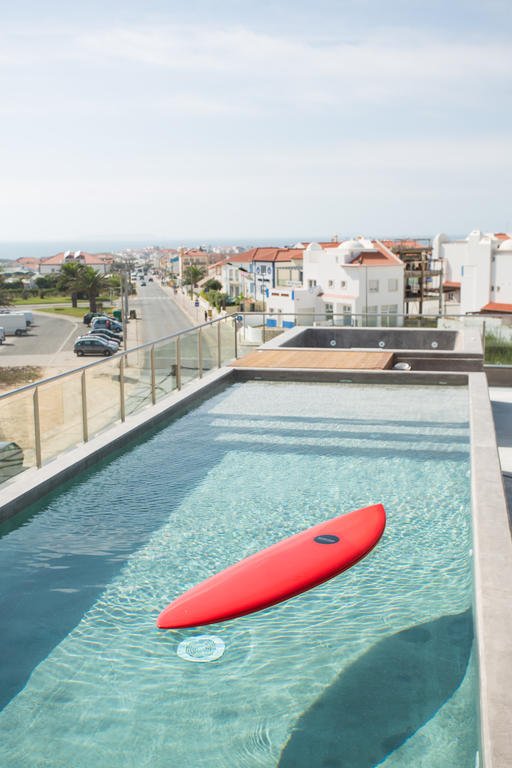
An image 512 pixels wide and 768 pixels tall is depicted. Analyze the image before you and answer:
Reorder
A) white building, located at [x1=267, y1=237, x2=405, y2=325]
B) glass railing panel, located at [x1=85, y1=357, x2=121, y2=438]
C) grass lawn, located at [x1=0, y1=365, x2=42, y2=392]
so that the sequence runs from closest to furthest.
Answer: glass railing panel, located at [x1=85, y1=357, x2=121, y2=438]
grass lawn, located at [x1=0, y1=365, x2=42, y2=392]
white building, located at [x1=267, y1=237, x2=405, y2=325]

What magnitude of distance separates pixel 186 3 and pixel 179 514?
1265 centimetres

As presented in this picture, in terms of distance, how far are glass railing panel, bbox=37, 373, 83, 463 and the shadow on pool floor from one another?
4.20 meters

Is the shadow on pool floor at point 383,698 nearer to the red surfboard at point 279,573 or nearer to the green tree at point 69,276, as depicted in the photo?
the red surfboard at point 279,573

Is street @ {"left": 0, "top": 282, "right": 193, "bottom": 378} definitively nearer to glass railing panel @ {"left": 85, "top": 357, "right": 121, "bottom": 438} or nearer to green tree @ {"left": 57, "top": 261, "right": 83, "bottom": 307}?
green tree @ {"left": 57, "top": 261, "right": 83, "bottom": 307}

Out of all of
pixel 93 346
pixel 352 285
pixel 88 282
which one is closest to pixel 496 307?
pixel 352 285

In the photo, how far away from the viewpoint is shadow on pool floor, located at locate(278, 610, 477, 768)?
3.24m

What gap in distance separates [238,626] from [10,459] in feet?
10.3

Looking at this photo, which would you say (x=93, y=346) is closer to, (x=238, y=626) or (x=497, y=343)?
(x=497, y=343)

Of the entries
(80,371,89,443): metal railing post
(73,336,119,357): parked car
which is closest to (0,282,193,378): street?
(73,336,119,357): parked car

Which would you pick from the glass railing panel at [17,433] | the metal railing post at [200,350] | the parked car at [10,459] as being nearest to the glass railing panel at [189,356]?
the metal railing post at [200,350]

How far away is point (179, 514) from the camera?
6.15 meters

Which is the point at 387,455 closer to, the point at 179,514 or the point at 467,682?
the point at 179,514

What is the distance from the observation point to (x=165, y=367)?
10133 mm

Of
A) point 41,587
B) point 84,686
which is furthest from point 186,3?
point 84,686
